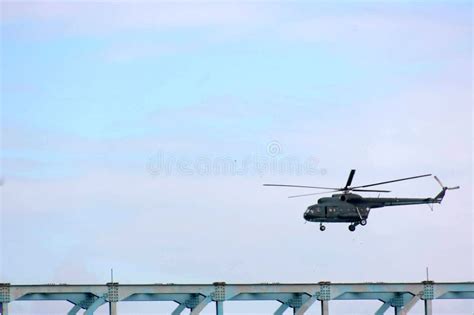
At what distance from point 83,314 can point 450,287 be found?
36.7 metres

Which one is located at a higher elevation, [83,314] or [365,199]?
[365,199]

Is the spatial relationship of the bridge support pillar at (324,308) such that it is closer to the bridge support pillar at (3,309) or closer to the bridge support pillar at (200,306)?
the bridge support pillar at (200,306)

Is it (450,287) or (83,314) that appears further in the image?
(450,287)

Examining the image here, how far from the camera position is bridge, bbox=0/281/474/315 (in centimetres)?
15325

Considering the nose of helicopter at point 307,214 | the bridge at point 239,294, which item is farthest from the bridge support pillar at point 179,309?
the nose of helicopter at point 307,214

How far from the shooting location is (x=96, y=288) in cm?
15388

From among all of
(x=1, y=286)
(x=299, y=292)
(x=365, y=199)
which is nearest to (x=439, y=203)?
(x=365, y=199)

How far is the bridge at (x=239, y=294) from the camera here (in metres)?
153

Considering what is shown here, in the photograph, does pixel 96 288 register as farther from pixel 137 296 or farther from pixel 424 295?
pixel 424 295

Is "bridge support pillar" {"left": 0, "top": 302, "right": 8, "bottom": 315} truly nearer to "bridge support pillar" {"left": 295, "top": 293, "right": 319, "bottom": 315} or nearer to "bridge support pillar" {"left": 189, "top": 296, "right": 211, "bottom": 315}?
"bridge support pillar" {"left": 189, "top": 296, "right": 211, "bottom": 315}

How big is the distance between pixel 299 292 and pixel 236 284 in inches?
248

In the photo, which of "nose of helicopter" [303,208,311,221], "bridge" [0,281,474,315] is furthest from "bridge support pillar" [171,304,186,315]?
"nose of helicopter" [303,208,311,221]

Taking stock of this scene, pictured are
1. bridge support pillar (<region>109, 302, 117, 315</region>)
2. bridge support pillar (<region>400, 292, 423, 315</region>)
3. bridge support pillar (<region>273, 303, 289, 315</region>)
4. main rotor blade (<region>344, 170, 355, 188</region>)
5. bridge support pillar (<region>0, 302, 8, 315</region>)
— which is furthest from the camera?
bridge support pillar (<region>400, 292, 423, 315</region>)

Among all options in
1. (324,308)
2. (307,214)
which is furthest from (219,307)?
(307,214)
